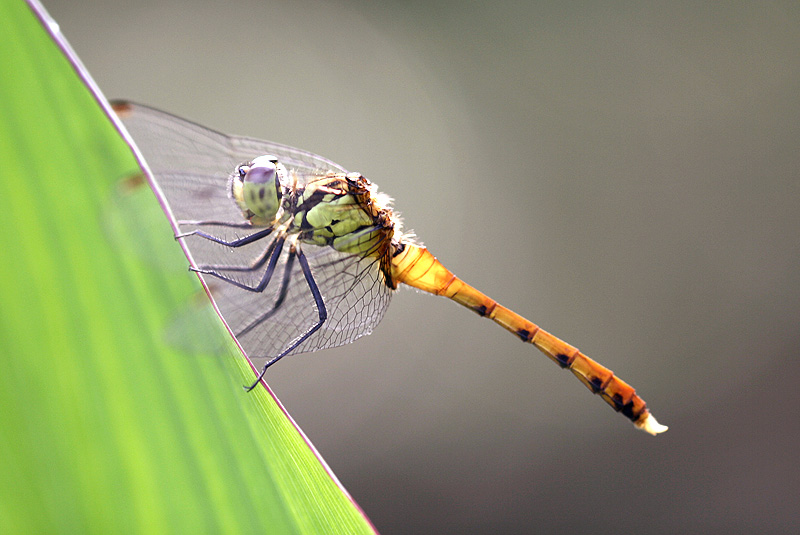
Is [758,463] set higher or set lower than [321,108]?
lower

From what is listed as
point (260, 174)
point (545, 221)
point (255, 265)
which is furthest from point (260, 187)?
point (545, 221)

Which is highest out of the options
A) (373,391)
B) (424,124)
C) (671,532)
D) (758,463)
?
(424,124)

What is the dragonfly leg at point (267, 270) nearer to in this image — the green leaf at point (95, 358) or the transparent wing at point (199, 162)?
the transparent wing at point (199, 162)

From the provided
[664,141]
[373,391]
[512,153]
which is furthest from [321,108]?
[664,141]

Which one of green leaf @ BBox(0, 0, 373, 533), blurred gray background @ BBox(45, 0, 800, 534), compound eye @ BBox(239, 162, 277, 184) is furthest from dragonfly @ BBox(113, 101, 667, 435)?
blurred gray background @ BBox(45, 0, 800, 534)

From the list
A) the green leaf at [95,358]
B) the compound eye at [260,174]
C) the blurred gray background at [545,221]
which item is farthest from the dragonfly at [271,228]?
the blurred gray background at [545,221]

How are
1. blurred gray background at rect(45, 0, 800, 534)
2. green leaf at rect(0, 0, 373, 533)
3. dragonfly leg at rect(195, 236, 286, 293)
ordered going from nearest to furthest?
1. green leaf at rect(0, 0, 373, 533)
2. dragonfly leg at rect(195, 236, 286, 293)
3. blurred gray background at rect(45, 0, 800, 534)

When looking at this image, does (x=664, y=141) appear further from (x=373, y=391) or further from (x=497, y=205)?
(x=373, y=391)

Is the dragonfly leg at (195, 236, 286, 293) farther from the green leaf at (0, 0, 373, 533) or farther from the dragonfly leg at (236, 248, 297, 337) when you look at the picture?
the green leaf at (0, 0, 373, 533)
